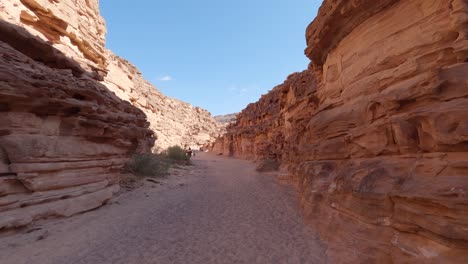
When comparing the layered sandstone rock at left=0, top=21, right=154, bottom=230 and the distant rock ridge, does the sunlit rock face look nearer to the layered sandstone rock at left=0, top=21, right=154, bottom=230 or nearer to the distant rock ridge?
the layered sandstone rock at left=0, top=21, right=154, bottom=230

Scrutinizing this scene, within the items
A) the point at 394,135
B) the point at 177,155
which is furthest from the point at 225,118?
the point at 394,135

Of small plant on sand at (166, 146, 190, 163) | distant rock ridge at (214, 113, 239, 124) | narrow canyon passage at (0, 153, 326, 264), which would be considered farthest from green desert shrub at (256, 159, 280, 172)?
distant rock ridge at (214, 113, 239, 124)

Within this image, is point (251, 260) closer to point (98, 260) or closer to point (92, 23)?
point (98, 260)

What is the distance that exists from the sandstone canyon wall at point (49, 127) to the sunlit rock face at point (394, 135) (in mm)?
6523

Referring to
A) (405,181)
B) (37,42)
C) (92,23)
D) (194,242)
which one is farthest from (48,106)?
(92,23)

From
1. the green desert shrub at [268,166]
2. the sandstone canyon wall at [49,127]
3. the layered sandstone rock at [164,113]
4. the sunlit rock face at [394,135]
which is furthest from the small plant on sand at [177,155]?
the sunlit rock face at [394,135]

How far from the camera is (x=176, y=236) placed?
17.6 ft

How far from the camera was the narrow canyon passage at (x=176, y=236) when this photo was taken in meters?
4.30

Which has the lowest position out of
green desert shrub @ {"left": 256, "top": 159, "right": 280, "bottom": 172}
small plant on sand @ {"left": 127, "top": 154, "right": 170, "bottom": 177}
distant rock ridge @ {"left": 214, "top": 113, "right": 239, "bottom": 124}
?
small plant on sand @ {"left": 127, "top": 154, "right": 170, "bottom": 177}

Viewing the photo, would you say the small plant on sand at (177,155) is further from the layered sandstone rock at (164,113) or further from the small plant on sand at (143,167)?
the small plant on sand at (143,167)

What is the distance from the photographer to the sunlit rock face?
9.56ft

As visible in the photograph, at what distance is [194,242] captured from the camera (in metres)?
5.06

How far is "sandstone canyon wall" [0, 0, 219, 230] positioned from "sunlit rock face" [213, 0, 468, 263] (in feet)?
21.4

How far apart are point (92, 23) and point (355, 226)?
1700 cm
